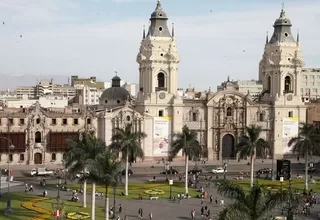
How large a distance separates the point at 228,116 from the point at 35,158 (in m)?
35.1

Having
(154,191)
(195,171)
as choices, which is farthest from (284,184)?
(154,191)

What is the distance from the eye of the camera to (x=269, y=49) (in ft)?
375

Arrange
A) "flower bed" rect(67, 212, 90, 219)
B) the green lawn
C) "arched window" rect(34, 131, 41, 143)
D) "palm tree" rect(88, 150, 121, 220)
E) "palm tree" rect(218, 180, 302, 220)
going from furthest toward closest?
1. "arched window" rect(34, 131, 41, 143)
2. the green lawn
3. "flower bed" rect(67, 212, 90, 219)
4. "palm tree" rect(88, 150, 121, 220)
5. "palm tree" rect(218, 180, 302, 220)

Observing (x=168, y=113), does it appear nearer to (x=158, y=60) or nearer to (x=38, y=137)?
(x=158, y=60)

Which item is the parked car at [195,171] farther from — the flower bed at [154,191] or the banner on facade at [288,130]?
the banner on facade at [288,130]

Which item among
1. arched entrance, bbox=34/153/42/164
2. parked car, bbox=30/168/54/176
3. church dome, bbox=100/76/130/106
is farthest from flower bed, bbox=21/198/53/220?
church dome, bbox=100/76/130/106

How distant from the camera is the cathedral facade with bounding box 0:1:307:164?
99.1m

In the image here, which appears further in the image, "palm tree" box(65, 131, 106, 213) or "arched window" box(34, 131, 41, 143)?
"arched window" box(34, 131, 41, 143)

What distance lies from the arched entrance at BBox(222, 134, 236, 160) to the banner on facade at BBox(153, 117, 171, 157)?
11.6m

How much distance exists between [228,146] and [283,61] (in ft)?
61.6

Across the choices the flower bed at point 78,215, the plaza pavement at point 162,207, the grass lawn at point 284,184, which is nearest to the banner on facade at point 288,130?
the grass lawn at point 284,184

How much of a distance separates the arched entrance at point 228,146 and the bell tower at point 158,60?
1342cm

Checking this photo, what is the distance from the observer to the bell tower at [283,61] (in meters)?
112

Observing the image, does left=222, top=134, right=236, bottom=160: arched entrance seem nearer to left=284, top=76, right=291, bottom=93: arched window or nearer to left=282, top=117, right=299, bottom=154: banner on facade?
left=282, top=117, right=299, bottom=154: banner on facade
